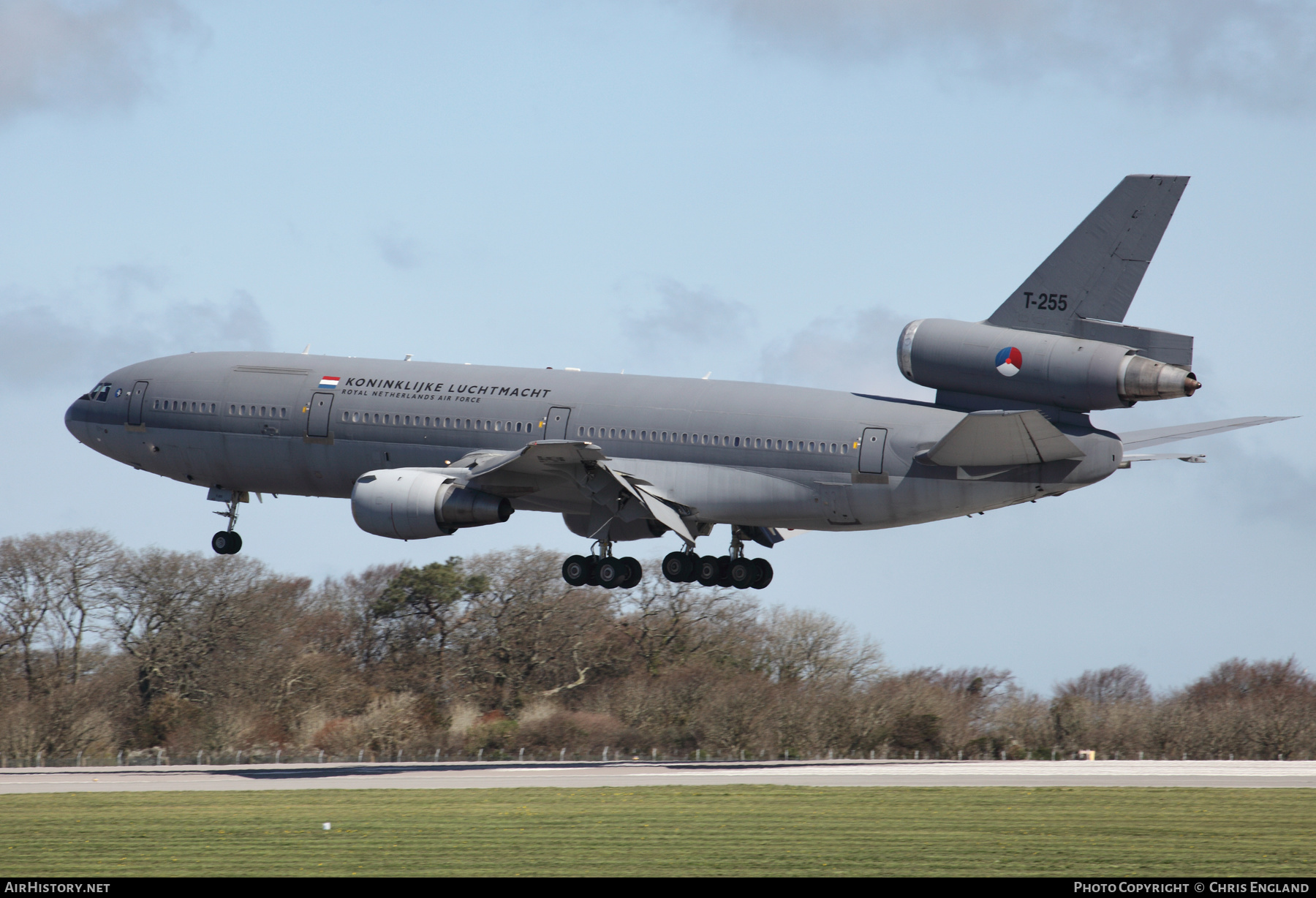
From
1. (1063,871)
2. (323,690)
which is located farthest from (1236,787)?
(323,690)

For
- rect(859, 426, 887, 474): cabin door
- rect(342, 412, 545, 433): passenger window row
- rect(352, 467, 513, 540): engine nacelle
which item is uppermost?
rect(342, 412, 545, 433): passenger window row

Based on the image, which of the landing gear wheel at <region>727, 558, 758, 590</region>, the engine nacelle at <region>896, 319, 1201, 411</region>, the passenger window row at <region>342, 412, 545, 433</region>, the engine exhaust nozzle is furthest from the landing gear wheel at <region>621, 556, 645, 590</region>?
the engine exhaust nozzle

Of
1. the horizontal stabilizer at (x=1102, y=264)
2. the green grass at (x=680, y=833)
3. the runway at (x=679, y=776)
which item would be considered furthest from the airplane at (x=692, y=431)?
the green grass at (x=680, y=833)

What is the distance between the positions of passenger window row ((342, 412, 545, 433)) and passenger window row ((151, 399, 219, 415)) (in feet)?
15.3

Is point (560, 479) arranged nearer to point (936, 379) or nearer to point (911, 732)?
point (936, 379)

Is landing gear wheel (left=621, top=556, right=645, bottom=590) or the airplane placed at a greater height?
the airplane

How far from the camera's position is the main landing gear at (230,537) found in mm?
49062

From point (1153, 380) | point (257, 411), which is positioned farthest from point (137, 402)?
point (1153, 380)

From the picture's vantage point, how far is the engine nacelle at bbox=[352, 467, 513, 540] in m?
43.1

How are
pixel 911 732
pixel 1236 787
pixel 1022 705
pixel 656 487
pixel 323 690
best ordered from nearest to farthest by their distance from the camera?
pixel 1236 787 < pixel 656 487 < pixel 911 732 < pixel 1022 705 < pixel 323 690

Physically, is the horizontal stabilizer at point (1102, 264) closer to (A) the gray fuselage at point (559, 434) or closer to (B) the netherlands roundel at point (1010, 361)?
(B) the netherlands roundel at point (1010, 361)

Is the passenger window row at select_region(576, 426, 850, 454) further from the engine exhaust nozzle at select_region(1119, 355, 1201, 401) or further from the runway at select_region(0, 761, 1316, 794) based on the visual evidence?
the runway at select_region(0, 761, 1316, 794)
